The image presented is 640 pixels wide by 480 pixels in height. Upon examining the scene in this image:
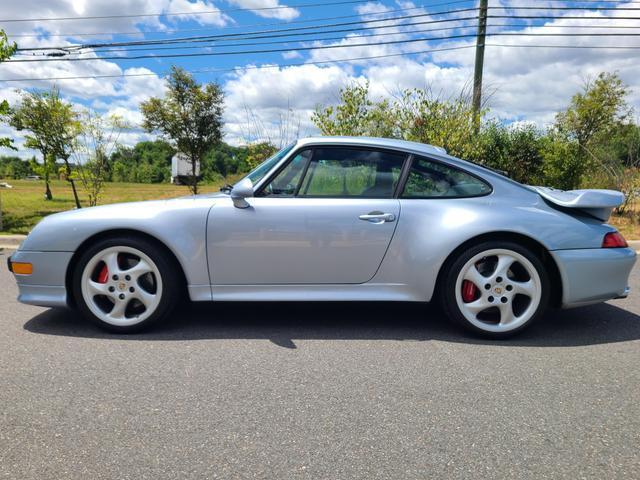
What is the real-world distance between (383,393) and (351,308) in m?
1.61

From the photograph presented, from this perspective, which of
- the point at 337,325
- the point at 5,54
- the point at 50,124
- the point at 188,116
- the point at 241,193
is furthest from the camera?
the point at 188,116

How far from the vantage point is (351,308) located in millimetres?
4070

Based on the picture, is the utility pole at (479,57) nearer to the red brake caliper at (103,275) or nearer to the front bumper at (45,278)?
the red brake caliper at (103,275)

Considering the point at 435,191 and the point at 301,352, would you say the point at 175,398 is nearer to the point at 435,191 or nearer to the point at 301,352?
the point at 301,352

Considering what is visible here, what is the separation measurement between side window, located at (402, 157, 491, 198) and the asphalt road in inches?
39.1

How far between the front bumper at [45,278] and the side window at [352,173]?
1729 millimetres

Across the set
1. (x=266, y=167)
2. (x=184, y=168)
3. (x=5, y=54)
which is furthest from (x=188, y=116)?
(x=266, y=167)

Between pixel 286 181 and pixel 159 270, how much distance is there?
106 cm

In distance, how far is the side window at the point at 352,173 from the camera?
132 inches

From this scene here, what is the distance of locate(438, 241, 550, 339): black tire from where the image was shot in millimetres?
3225

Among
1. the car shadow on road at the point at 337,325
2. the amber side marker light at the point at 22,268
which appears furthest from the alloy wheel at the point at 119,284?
the amber side marker light at the point at 22,268

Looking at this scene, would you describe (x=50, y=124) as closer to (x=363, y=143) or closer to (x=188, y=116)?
(x=188, y=116)

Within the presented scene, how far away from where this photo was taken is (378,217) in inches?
128

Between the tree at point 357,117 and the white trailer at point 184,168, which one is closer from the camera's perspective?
the tree at point 357,117
